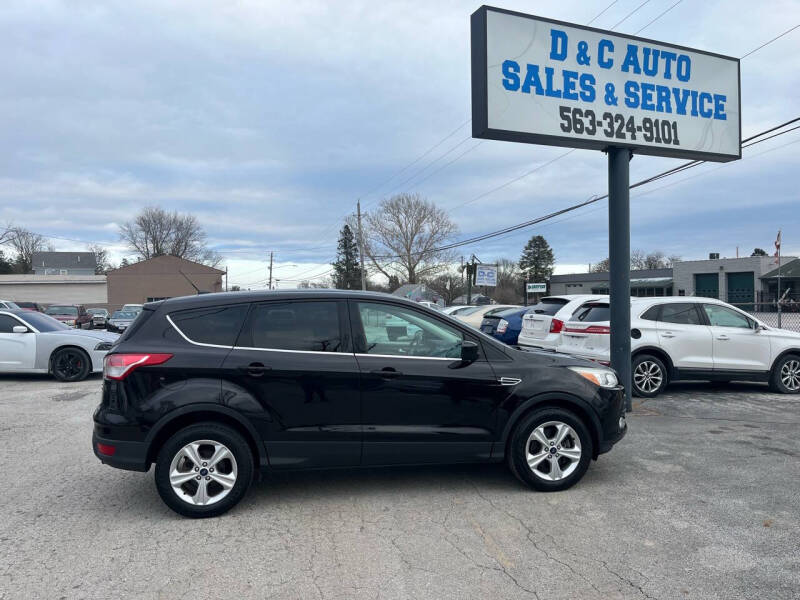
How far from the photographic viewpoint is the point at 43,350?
37.5 ft

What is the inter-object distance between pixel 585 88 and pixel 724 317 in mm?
4454

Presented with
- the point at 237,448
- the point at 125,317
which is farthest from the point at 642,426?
the point at 125,317

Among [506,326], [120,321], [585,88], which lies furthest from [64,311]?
[585,88]

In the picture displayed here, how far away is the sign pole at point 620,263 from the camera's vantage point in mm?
8320

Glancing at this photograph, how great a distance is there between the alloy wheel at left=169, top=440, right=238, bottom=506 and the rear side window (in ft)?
22.7

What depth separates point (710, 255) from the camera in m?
61.2

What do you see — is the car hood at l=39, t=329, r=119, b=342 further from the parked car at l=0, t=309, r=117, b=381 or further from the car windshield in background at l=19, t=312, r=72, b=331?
the car windshield in background at l=19, t=312, r=72, b=331

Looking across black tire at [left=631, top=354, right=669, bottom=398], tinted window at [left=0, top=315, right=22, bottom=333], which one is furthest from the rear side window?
tinted window at [left=0, top=315, right=22, bottom=333]

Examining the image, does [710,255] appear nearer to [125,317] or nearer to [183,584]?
[125,317]

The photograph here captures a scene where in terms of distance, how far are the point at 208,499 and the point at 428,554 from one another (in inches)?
68.9

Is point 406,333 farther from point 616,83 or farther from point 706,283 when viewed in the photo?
point 706,283

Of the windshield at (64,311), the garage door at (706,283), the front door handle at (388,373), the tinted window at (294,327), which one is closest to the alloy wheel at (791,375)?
the front door handle at (388,373)

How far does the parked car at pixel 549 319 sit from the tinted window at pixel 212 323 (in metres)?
6.48

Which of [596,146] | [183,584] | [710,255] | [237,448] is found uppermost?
[710,255]
